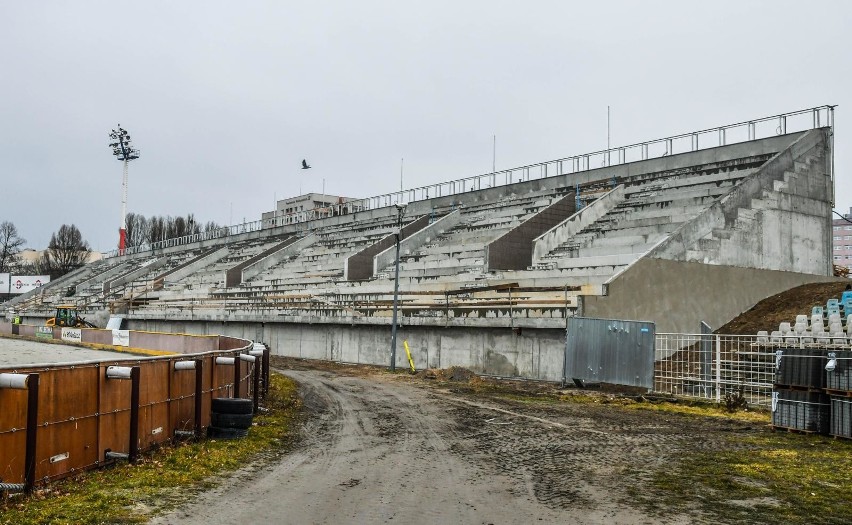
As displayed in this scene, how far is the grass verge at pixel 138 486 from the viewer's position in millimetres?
6797

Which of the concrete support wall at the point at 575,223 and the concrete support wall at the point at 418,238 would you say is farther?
the concrete support wall at the point at 418,238

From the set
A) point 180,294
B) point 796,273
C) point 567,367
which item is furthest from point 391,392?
point 180,294

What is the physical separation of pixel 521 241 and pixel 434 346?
7.26 metres

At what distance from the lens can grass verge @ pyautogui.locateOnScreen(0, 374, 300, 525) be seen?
6797 millimetres

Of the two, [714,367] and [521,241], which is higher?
[521,241]

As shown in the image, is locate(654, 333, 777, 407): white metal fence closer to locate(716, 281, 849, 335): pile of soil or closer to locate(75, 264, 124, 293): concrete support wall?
locate(716, 281, 849, 335): pile of soil

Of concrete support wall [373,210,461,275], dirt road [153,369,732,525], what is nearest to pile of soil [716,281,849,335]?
dirt road [153,369,732,525]

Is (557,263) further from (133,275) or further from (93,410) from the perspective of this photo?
(133,275)

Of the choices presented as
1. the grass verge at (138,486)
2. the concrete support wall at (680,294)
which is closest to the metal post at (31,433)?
the grass verge at (138,486)

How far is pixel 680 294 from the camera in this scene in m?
24.4

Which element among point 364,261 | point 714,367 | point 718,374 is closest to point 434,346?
point 714,367

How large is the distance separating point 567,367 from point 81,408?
50.8 ft

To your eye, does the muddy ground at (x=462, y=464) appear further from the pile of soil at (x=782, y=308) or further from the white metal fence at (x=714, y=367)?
the pile of soil at (x=782, y=308)

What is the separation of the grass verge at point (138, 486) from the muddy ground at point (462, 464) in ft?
1.24
